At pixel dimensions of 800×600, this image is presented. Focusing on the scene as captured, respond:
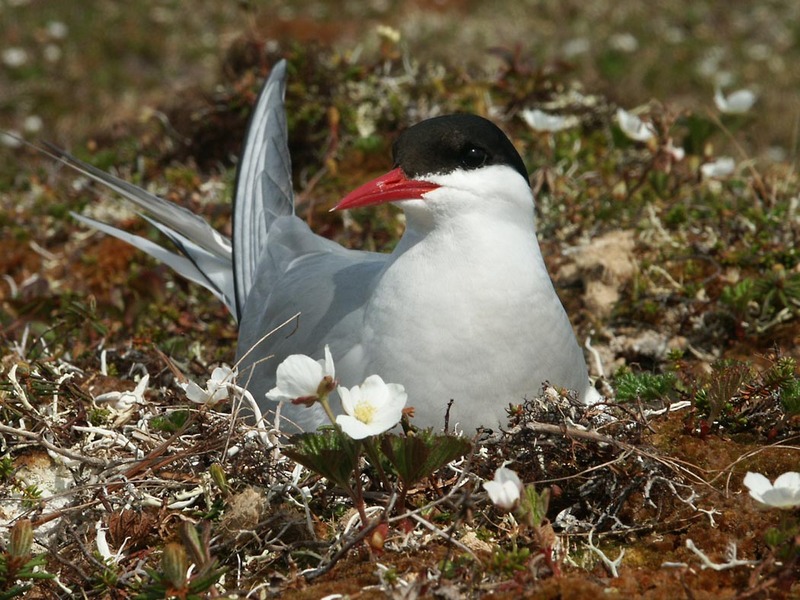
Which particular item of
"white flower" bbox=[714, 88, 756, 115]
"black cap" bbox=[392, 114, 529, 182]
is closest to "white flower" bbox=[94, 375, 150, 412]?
"black cap" bbox=[392, 114, 529, 182]

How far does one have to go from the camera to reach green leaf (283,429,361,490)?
2.46 metres

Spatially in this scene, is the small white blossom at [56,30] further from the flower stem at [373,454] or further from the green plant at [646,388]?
the flower stem at [373,454]

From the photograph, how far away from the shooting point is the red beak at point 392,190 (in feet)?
9.89

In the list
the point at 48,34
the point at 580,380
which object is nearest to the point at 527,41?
the point at 48,34

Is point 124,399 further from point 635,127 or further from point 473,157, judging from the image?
point 635,127

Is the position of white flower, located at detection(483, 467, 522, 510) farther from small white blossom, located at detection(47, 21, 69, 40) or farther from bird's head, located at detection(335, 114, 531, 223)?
small white blossom, located at detection(47, 21, 69, 40)

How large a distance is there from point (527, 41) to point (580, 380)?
7201 mm

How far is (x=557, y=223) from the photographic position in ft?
16.6

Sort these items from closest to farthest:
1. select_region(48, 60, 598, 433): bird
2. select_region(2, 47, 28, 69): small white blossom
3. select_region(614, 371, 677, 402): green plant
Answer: select_region(48, 60, 598, 433): bird, select_region(614, 371, 677, 402): green plant, select_region(2, 47, 28, 69): small white blossom

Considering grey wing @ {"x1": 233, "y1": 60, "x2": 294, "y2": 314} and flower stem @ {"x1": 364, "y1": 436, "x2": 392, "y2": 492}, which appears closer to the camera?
flower stem @ {"x1": 364, "y1": 436, "x2": 392, "y2": 492}

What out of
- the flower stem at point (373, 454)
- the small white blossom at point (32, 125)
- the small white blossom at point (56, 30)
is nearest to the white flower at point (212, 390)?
the flower stem at point (373, 454)

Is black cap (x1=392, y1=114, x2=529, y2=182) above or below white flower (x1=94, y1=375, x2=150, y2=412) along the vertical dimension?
above

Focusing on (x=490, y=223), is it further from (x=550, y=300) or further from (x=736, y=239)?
(x=736, y=239)

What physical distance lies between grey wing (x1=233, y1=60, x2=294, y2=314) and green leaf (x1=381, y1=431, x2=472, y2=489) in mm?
2086
